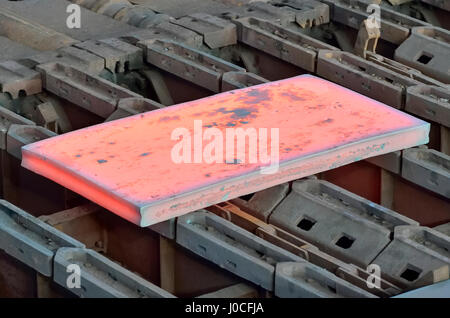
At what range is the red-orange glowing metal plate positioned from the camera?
1716cm

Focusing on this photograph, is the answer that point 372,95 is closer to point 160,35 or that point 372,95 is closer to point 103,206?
point 160,35

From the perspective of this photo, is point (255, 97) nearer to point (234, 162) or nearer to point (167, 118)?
point (167, 118)

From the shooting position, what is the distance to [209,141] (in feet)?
60.3

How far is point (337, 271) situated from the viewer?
55.8ft

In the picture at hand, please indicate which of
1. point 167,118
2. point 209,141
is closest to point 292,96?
point 167,118

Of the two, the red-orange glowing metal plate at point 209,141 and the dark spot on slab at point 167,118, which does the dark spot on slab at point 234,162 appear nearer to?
the red-orange glowing metal plate at point 209,141

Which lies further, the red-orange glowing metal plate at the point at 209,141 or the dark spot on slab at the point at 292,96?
the dark spot on slab at the point at 292,96

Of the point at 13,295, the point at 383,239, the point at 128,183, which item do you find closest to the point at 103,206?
the point at 128,183

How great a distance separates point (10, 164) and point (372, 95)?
4.48 meters

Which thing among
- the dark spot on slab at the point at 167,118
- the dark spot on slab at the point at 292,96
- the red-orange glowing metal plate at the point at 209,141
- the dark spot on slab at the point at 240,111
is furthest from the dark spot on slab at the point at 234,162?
the dark spot on slab at the point at 292,96

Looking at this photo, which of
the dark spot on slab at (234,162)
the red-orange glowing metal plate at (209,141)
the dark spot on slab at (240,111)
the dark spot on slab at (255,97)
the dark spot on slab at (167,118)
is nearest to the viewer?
the red-orange glowing metal plate at (209,141)

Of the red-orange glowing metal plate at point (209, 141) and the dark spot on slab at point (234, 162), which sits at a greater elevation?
the dark spot on slab at point (234, 162)

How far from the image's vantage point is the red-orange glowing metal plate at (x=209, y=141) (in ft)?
56.3

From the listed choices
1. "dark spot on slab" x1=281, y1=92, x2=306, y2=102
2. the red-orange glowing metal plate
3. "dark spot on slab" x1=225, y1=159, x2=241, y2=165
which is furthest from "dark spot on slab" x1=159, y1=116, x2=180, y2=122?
"dark spot on slab" x1=225, y1=159, x2=241, y2=165
